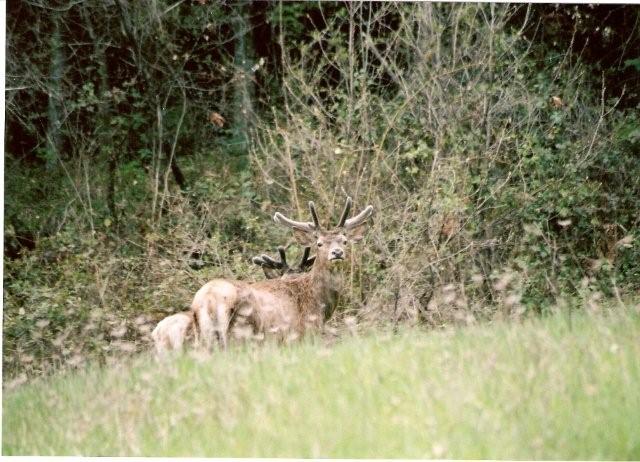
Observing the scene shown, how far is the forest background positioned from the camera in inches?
334

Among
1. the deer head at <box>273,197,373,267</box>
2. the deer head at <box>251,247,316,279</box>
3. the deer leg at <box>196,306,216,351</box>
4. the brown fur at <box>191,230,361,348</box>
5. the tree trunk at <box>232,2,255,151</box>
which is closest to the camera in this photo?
the deer leg at <box>196,306,216,351</box>

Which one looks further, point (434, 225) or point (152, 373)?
point (434, 225)

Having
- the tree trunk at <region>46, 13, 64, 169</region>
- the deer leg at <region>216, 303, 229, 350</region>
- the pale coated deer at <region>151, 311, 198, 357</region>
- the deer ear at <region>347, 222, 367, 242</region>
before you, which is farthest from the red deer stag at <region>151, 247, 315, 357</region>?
the tree trunk at <region>46, 13, 64, 169</region>

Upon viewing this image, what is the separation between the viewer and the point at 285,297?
26.5ft

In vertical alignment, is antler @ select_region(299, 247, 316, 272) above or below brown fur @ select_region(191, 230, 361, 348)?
above

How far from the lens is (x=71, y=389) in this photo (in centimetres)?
640

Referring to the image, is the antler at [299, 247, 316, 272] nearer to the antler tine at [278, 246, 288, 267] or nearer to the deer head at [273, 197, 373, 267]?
the antler tine at [278, 246, 288, 267]

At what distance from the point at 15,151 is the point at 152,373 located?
6.00m

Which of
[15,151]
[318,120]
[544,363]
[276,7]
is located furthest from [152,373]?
[276,7]

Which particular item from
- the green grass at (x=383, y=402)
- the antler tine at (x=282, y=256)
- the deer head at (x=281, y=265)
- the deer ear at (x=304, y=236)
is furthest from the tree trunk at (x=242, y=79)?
the green grass at (x=383, y=402)

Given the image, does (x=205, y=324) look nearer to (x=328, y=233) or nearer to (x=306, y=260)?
(x=328, y=233)

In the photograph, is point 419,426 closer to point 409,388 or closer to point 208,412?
point 409,388

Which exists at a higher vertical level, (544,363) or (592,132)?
(592,132)

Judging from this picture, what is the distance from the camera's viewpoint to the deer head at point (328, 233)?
26.1 ft
